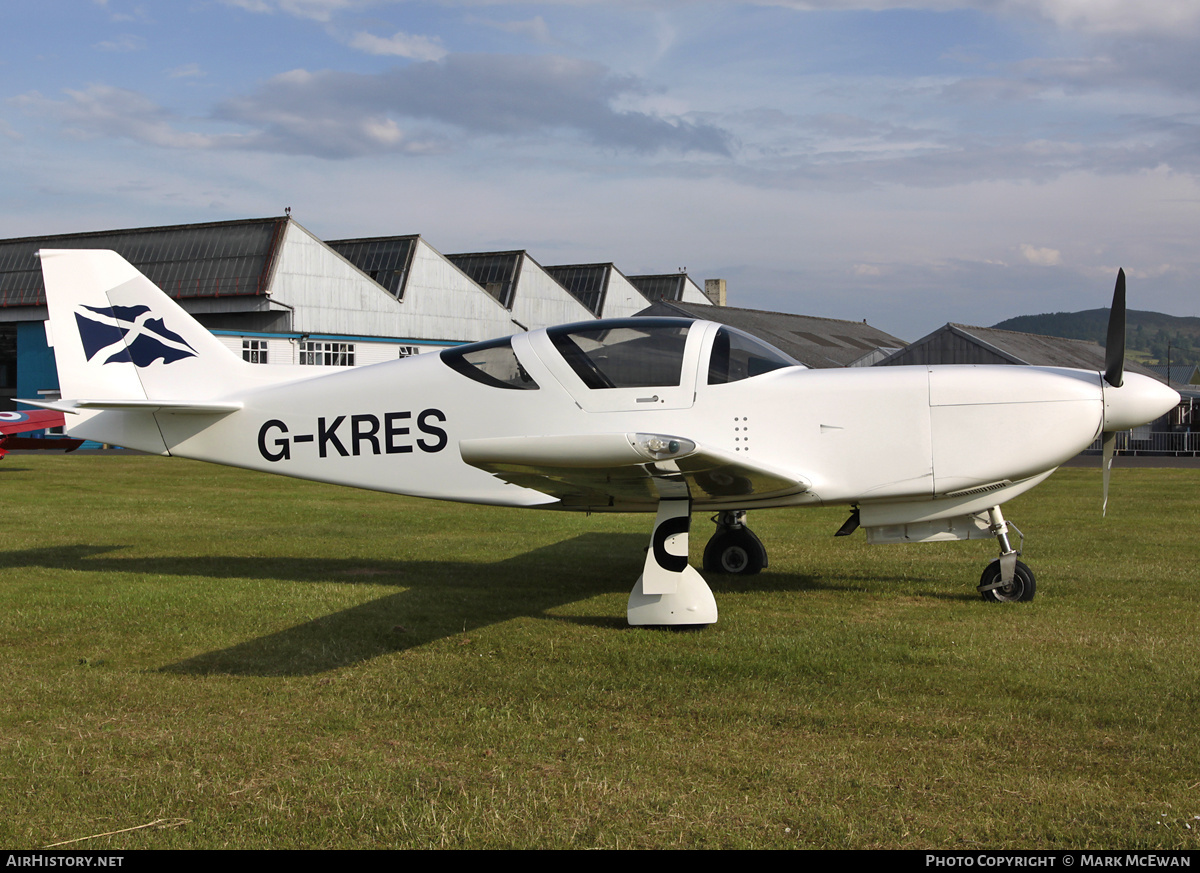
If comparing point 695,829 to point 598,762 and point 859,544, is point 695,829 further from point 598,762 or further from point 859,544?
point 859,544

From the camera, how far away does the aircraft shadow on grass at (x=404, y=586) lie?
623cm

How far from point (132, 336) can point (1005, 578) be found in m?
7.79

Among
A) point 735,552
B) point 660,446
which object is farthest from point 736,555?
point 660,446

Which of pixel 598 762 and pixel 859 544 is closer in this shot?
pixel 598 762

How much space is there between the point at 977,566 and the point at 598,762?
6251 millimetres

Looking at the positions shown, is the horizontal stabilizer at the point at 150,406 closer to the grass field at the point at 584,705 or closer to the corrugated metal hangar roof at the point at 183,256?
the grass field at the point at 584,705

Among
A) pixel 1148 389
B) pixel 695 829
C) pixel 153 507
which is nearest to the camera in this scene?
pixel 695 829

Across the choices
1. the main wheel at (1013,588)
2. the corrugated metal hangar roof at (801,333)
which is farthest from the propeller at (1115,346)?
the corrugated metal hangar roof at (801,333)

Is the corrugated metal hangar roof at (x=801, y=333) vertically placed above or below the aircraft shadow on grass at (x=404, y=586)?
above

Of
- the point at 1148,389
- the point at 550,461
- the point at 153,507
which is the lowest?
the point at 153,507

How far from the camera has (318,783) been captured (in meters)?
4.04

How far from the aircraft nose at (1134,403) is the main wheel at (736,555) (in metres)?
3.18

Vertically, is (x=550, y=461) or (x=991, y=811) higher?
(x=550, y=461)

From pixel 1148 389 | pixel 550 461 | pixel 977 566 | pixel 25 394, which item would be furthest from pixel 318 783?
pixel 25 394
